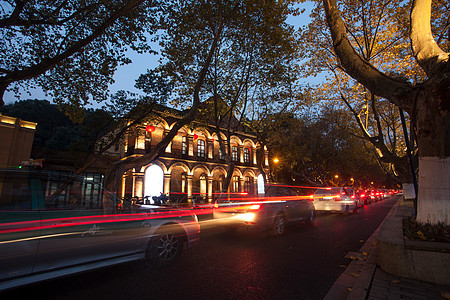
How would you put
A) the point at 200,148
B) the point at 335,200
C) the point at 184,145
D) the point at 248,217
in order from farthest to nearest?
the point at 200,148, the point at 184,145, the point at 335,200, the point at 248,217

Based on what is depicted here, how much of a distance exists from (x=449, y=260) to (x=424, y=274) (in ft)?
1.21

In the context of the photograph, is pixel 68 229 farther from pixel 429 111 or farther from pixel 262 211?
pixel 429 111

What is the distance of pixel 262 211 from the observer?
7.21 metres

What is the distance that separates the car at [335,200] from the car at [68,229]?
11081 millimetres

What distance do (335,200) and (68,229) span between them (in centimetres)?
1327

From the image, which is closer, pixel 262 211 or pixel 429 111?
pixel 429 111

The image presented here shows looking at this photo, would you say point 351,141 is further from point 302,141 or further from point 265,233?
point 265,233

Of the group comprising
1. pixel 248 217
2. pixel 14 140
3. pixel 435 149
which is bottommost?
pixel 248 217

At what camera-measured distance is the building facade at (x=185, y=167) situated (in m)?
22.3

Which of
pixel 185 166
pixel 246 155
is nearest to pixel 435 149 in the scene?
pixel 185 166

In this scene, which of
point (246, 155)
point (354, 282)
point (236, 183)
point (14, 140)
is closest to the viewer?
point (354, 282)

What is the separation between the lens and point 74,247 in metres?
3.34

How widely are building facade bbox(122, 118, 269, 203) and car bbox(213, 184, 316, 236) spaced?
36.8 feet

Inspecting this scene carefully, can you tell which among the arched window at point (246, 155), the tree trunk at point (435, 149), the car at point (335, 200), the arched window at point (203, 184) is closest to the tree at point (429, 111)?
the tree trunk at point (435, 149)
